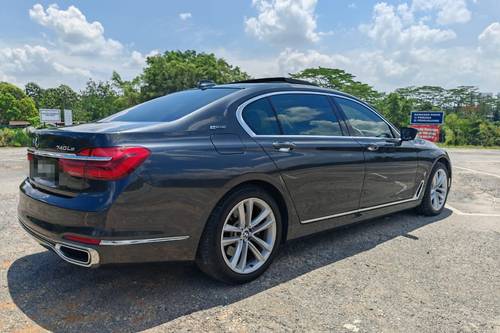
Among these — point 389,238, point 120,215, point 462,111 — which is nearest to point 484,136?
point 462,111

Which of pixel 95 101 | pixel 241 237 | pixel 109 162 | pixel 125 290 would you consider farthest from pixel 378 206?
pixel 95 101

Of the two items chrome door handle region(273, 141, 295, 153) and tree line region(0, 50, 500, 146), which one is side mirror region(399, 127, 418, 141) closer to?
chrome door handle region(273, 141, 295, 153)

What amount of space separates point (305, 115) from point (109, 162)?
6.38ft

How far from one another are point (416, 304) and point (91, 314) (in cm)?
231

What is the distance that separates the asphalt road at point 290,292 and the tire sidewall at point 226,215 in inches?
3.6

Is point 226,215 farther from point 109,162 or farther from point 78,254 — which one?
point 78,254

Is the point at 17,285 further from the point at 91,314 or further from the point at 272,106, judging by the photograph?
the point at 272,106

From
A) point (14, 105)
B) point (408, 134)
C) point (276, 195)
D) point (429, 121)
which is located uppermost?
point (14, 105)

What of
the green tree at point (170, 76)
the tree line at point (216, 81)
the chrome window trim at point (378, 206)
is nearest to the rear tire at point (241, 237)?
the chrome window trim at point (378, 206)

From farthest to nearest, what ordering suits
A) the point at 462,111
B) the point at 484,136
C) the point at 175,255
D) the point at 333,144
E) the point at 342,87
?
the point at 462,111, the point at 342,87, the point at 484,136, the point at 333,144, the point at 175,255

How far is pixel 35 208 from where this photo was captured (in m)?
2.79

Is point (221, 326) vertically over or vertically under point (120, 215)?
under

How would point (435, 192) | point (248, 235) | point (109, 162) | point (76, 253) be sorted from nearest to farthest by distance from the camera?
1. point (109, 162)
2. point (76, 253)
3. point (248, 235)
4. point (435, 192)

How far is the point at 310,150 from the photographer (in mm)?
3453
